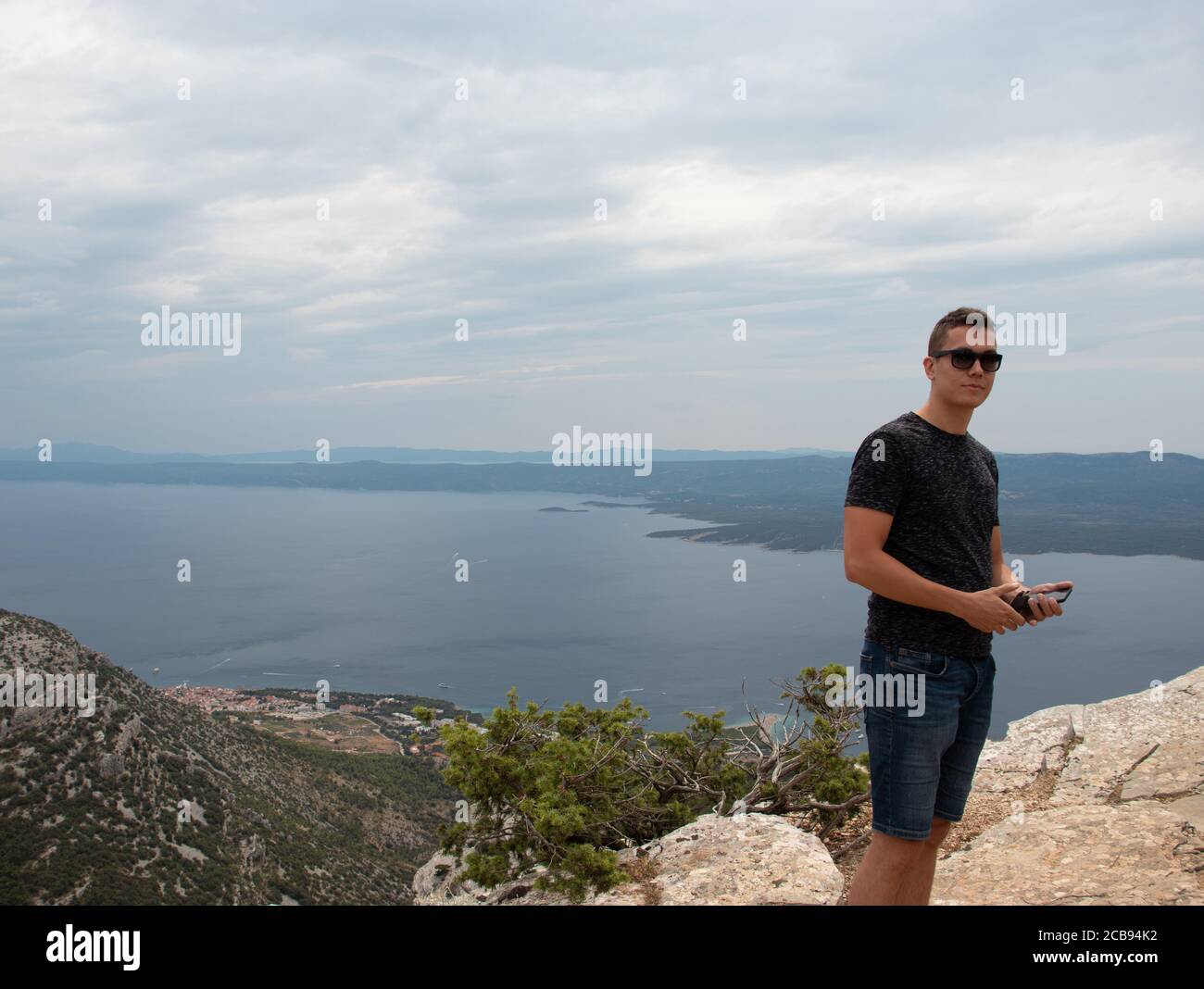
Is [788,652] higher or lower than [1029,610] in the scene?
lower

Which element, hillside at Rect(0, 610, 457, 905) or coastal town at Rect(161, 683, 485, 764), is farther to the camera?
coastal town at Rect(161, 683, 485, 764)

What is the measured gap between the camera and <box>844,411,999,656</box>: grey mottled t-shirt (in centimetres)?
237

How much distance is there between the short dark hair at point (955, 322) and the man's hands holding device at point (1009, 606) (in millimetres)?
754

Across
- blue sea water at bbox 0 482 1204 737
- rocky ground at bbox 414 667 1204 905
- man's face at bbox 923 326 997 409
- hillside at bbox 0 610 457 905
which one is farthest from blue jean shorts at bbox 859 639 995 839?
blue sea water at bbox 0 482 1204 737

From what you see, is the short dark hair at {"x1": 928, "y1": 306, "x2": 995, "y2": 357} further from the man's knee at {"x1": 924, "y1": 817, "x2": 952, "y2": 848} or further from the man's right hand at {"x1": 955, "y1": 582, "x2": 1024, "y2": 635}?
the man's knee at {"x1": 924, "y1": 817, "x2": 952, "y2": 848}

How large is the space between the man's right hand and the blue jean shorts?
0.50 ft

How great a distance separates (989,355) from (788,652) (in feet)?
261

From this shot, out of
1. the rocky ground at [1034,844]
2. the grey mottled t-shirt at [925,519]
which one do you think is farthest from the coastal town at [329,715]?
the grey mottled t-shirt at [925,519]

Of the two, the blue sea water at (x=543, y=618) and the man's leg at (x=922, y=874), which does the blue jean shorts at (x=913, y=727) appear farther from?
the blue sea water at (x=543, y=618)

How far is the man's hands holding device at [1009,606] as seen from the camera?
2.27 metres

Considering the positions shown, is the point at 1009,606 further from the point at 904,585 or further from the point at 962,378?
the point at 962,378
